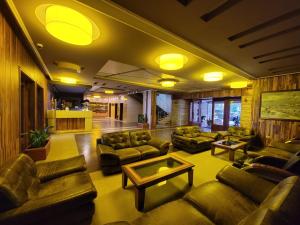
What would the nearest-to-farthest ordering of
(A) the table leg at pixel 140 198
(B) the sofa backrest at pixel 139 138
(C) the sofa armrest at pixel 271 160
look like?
(A) the table leg at pixel 140 198 < (C) the sofa armrest at pixel 271 160 < (B) the sofa backrest at pixel 139 138

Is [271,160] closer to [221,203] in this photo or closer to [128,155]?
[221,203]

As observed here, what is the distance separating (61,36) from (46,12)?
0.32 m

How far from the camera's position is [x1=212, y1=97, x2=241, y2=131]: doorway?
26.5 feet

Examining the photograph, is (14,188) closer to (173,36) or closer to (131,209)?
(131,209)

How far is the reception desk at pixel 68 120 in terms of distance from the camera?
7109mm

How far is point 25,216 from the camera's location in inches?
48.5

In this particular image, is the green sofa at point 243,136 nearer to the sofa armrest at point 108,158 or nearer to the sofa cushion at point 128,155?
the sofa cushion at point 128,155

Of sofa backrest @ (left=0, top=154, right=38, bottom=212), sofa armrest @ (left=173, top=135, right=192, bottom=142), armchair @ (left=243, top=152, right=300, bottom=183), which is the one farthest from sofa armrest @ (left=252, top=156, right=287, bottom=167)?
sofa backrest @ (left=0, top=154, right=38, bottom=212)

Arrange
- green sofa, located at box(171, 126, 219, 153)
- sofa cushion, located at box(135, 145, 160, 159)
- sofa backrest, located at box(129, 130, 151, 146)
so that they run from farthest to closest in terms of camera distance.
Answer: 1. green sofa, located at box(171, 126, 219, 153)
2. sofa backrest, located at box(129, 130, 151, 146)
3. sofa cushion, located at box(135, 145, 160, 159)

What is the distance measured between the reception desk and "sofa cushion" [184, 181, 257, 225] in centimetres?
771

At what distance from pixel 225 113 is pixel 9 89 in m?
9.25

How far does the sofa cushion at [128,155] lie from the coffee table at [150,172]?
522 millimetres

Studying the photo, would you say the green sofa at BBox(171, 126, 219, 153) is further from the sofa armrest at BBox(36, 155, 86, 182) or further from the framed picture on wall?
the sofa armrest at BBox(36, 155, 86, 182)

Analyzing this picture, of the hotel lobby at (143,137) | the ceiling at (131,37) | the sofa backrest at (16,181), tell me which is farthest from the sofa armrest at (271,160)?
the sofa backrest at (16,181)
